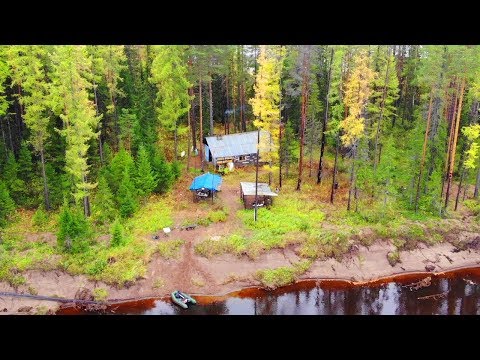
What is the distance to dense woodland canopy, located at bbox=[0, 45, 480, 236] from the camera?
96.5 feet

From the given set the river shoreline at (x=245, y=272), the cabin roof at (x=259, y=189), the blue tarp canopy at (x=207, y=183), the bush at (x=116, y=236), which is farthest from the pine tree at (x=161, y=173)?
the river shoreline at (x=245, y=272)

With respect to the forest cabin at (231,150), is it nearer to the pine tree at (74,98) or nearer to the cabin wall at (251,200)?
the cabin wall at (251,200)

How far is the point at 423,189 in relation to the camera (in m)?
35.3

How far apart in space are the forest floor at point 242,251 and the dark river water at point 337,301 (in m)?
Result: 0.72

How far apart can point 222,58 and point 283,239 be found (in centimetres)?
1954

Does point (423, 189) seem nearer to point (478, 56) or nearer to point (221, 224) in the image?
point (478, 56)

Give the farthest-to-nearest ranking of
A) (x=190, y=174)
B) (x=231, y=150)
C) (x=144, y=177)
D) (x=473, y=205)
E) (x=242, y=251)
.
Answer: (x=231, y=150) < (x=190, y=174) < (x=473, y=205) < (x=144, y=177) < (x=242, y=251)

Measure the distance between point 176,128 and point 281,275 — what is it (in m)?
17.2

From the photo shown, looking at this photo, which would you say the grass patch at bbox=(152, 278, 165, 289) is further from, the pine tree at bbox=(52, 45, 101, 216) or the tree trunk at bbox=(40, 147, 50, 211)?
the tree trunk at bbox=(40, 147, 50, 211)

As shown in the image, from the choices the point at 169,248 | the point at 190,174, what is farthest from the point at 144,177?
the point at 169,248

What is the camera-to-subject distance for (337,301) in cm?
2572

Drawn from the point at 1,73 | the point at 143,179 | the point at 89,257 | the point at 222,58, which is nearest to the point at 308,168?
the point at 222,58

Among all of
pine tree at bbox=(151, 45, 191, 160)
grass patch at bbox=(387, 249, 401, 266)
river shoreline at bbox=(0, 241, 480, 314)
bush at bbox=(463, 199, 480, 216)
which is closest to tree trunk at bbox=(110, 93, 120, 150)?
pine tree at bbox=(151, 45, 191, 160)

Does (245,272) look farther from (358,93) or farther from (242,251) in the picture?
(358,93)
